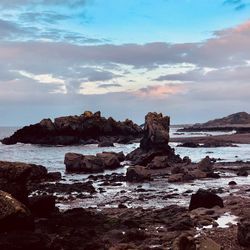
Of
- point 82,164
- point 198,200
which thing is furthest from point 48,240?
point 82,164

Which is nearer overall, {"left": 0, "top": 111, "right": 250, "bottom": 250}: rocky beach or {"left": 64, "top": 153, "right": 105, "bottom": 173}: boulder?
{"left": 0, "top": 111, "right": 250, "bottom": 250}: rocky beach

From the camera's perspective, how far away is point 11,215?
1797 centimetres

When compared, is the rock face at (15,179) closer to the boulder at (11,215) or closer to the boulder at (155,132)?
the boulder at (11,215)

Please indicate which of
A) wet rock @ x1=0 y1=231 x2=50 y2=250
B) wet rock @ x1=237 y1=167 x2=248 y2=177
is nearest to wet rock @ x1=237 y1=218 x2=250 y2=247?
wet rock @ x1=0 y1=231 x2=50 y2=250

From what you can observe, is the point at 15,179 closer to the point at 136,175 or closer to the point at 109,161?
the point at 136,175

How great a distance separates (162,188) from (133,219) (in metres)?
13.7

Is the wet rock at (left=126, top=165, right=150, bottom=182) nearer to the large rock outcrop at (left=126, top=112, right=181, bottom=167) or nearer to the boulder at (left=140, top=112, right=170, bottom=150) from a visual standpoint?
the large rock outcrop at (left=126, top=112, right=181, bottom=167)

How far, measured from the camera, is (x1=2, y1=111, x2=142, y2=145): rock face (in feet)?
350

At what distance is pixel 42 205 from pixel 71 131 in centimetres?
8473

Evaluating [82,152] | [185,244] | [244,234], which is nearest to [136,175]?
[244,234]

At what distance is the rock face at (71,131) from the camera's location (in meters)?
107

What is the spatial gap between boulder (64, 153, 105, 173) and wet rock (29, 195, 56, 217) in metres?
25.6

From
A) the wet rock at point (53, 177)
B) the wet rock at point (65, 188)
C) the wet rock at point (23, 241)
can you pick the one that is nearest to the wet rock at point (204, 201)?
the wet rock at point (23, 241)

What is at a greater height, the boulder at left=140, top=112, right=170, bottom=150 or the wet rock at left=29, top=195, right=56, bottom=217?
the boulder at left=140, top=112, right=170, bottom=150
